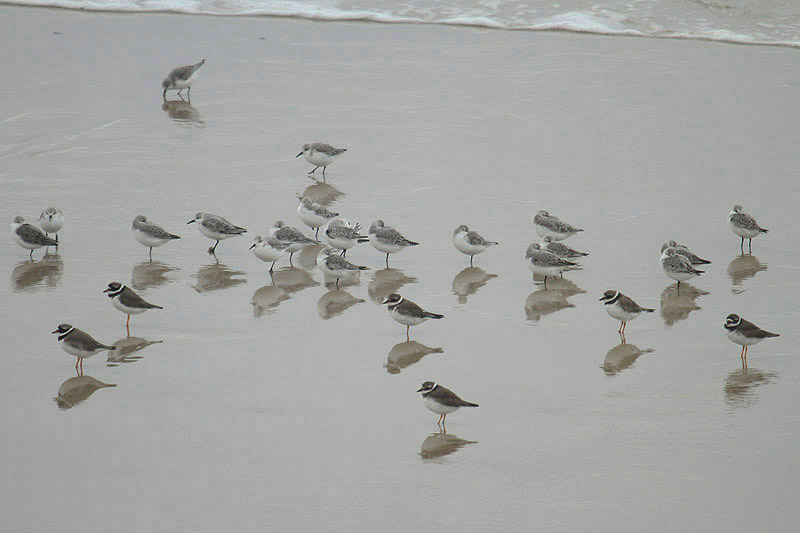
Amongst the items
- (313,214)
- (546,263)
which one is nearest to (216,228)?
(313,214)

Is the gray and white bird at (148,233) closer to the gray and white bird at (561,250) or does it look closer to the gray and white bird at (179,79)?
the gray and white bird at (561,250)

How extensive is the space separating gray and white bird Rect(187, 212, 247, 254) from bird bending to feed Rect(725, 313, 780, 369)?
599 cm

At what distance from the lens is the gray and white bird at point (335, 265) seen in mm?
11383

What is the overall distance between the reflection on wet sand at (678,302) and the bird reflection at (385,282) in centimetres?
291

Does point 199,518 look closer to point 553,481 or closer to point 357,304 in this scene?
point 553,481

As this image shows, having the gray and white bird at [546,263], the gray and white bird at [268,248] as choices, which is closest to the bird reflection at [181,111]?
the gray and white bird at [268,248]

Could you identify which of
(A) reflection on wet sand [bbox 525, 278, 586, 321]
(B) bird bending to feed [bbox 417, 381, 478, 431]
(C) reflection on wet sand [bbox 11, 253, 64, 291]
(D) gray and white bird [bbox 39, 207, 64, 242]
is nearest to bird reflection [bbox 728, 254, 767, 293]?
(A) reflection on wet sand [bbox 525, 278, 586, 321]

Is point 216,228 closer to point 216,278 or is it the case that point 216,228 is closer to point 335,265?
point 216,278

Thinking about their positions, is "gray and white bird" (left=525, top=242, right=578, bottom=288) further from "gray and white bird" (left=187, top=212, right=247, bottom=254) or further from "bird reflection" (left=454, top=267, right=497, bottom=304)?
"gray and white bird" (left=187, top=212, right=247, bottom=254)

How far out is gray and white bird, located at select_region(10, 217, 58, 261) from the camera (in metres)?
11.6

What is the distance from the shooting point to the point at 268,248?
11.4m

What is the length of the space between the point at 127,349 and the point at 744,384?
19.6 ft

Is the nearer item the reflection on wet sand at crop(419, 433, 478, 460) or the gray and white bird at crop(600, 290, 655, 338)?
the reflection on wet sand at crop(419, 433, 478, 460)

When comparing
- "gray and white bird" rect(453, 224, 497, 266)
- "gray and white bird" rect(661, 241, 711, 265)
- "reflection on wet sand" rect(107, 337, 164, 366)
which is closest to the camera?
"reflection on wet sand" rect(107, 337, 164, 366)
